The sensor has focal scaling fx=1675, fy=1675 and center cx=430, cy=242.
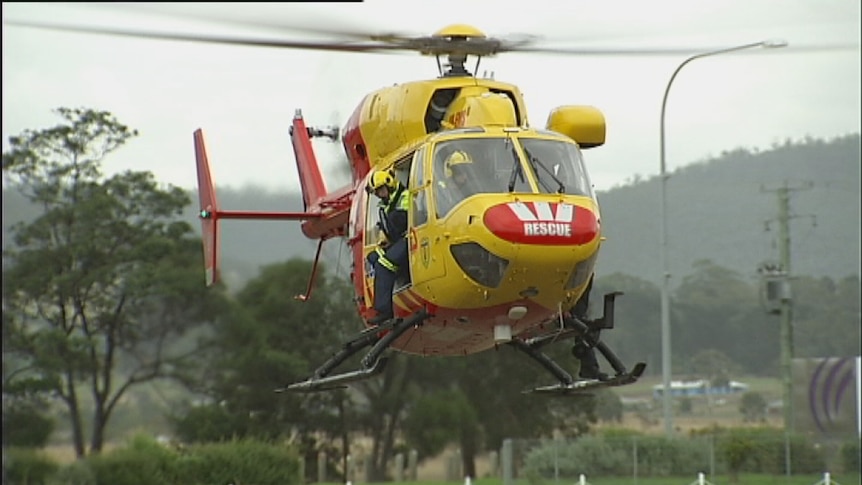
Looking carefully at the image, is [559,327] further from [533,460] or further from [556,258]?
[533,460]

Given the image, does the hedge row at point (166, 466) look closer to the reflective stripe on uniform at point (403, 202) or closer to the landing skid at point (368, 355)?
the landing skid at point (368, 355)

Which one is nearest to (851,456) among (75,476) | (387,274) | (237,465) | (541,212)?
(237,465)

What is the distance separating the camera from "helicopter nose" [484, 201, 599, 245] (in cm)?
1388

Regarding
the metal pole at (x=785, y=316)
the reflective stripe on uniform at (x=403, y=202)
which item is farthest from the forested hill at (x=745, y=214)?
the reflective stripe on uniform at (x=403, y=202)

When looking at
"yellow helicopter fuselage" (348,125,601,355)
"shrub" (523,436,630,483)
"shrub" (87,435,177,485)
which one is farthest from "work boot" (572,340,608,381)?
"shrub" (523,436,630,483)

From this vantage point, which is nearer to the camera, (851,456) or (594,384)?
(594,384)

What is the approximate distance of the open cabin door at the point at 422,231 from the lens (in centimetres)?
1443

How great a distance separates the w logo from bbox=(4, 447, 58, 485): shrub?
15.9 meters

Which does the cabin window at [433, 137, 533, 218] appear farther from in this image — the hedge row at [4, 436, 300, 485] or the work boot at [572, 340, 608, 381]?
the hedge row at [4, 436, 300, 485]

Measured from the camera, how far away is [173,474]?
28172mm

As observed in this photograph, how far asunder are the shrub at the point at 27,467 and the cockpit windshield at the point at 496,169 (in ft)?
50.2

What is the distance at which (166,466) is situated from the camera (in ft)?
92.3

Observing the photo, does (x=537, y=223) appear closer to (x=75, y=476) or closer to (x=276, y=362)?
(x=75, y=476)

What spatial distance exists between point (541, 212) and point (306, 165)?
21.7 ft
